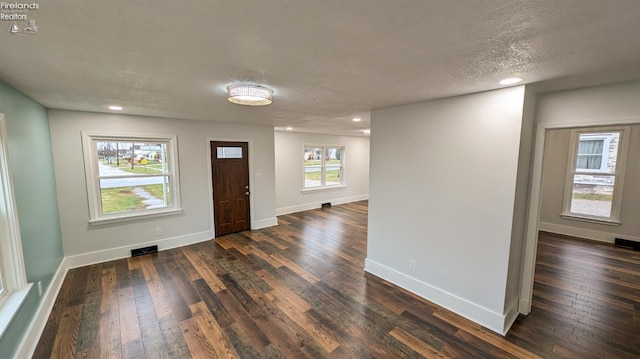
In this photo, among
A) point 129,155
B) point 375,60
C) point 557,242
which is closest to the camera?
point 375,60

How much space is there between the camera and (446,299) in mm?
2787

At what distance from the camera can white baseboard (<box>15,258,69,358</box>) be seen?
2.03 m

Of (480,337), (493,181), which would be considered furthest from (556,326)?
(493,181)

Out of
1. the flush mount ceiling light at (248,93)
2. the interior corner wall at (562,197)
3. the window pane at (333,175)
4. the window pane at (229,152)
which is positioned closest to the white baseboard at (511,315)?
the interior corner wall at (562,197)

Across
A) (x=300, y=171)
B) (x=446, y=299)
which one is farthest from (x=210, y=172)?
(x=446, y=299)

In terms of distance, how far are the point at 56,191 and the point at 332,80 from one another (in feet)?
13.9

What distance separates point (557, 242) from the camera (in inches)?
187

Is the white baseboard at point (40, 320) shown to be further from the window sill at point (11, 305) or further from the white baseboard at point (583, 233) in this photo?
the white baseboard at point (583, 233)

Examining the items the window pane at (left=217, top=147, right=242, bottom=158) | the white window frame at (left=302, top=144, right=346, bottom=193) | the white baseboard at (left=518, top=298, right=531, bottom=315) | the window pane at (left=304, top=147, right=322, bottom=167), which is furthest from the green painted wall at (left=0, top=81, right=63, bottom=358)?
the window pane at (left=304, top=147, right=322, bottom=167)

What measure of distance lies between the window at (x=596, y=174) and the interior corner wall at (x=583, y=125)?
93mm

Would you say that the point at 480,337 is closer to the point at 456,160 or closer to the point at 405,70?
the point at 456,160

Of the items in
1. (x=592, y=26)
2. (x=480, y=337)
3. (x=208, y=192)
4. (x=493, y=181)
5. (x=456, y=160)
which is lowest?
(x=480, y=337)

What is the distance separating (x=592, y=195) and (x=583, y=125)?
4.12 m

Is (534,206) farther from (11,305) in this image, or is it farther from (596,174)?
(11,305)
